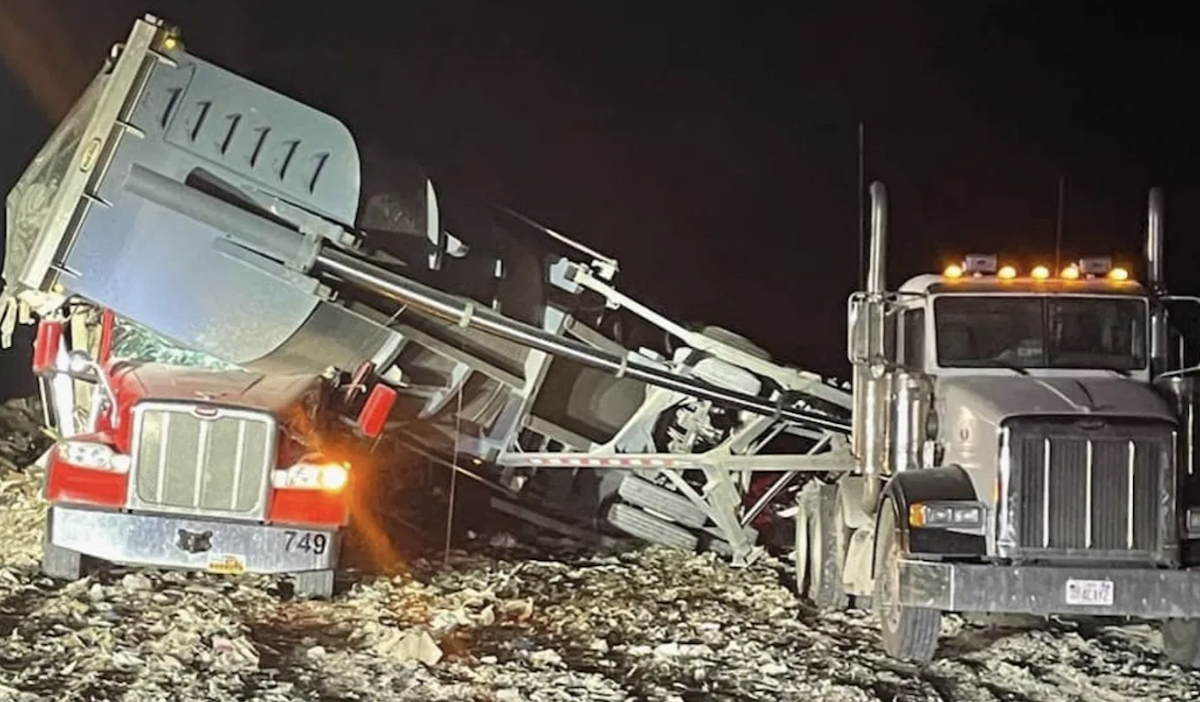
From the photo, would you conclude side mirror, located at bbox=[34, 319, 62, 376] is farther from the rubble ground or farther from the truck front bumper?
the truck front bumper

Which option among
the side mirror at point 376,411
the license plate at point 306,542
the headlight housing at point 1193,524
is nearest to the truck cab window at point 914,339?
the headlight housing at point 1193,524

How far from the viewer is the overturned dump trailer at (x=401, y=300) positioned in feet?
31.5

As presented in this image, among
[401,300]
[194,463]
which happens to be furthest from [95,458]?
[401,300]

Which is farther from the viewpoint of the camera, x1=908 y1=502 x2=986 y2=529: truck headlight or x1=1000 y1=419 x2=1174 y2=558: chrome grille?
x1=908 y1=502 x2=986 y2=529: truck headlight

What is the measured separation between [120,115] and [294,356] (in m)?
1.88

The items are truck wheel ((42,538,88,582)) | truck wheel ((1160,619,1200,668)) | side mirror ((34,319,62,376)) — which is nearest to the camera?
truck wheel ((1160,619,1200,668))

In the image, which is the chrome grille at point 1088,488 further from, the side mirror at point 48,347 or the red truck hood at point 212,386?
the side mirror at point 48,347

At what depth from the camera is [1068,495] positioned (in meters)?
7.57

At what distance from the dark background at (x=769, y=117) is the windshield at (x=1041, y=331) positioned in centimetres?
1182

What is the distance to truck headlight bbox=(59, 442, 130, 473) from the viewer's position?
866 centimetres

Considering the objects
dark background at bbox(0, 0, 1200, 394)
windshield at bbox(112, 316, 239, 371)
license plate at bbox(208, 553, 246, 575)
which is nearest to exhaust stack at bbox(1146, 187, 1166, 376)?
license plate at bbox(208, 553, 246, 575)

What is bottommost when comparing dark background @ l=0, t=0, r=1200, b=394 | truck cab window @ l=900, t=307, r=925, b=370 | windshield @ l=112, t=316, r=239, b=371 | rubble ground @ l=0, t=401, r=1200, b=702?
rubble ground @ l=0, t=401, r=1200, b=702

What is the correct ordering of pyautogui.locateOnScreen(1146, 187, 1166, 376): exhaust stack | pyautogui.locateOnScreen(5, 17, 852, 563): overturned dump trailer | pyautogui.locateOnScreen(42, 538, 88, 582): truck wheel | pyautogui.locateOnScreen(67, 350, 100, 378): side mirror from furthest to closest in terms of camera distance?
1. pyautogui.locateOnScreen(67, 350, 100, 378): side mirror
2. pyautogui.locateOnScreen(5, 17, 852, 563): overturned dump trailer
3. pyautogui.locateOnScreen(1146, 187, 1166, 376): exhaust stack
4. pyautogui.locateOnScreen(42, 538, 88, 582): truck wheel

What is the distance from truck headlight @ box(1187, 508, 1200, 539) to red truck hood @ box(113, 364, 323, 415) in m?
4.95
